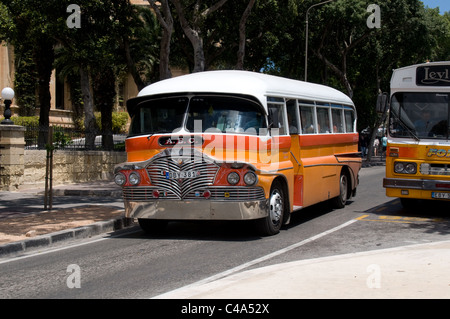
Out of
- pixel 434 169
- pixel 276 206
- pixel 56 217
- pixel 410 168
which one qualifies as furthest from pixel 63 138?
pixel 434 169

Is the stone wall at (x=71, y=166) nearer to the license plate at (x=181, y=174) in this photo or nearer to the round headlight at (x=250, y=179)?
the license plate at (x=181, y=174)

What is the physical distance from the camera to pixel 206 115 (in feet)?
32.9

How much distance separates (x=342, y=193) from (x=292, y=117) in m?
3.82

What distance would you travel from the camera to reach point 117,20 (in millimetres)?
23531

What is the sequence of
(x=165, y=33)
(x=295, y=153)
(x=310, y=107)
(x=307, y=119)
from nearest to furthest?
1. (x=295, y=153)
2. (x=307, y=119)
3. (x=310, y=107)
4. (x=165, y=33)

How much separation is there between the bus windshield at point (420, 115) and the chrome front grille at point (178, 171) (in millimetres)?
4969

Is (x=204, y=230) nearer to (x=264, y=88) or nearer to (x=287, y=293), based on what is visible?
(x=264, y=88)

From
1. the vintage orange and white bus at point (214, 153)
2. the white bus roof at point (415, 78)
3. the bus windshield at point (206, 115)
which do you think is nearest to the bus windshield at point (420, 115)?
the white bus roof at point (415, 78)

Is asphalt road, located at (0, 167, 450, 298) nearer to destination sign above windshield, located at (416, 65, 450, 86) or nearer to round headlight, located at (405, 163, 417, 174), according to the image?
round headlight, located at (405, 163, 417, 174)

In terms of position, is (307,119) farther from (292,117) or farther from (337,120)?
(337,120)

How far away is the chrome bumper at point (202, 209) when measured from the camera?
9578 millimetres

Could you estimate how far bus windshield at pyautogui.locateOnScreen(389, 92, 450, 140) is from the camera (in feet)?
40.7

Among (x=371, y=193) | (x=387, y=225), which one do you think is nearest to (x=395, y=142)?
(x=387, y=225)

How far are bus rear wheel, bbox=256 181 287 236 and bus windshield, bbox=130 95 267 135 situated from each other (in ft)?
3.64
